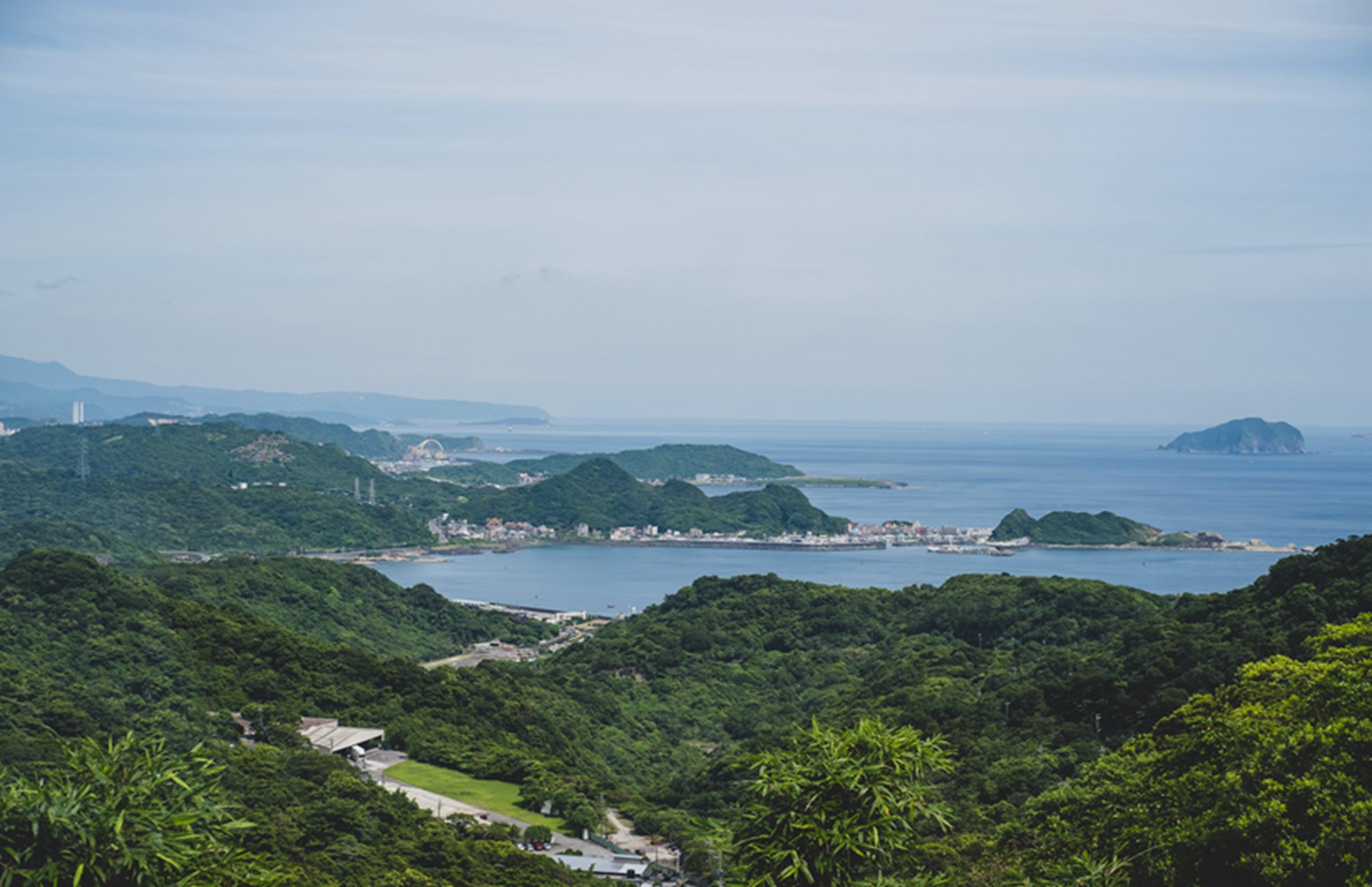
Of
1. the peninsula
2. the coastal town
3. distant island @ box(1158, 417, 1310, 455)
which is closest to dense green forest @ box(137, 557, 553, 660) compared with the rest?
the coastal town

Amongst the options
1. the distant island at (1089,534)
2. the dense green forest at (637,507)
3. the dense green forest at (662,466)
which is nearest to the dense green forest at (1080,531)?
the distant island at (1089,534)

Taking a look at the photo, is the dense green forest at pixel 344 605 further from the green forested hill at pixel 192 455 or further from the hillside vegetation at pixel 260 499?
the green forested hill at pixel 192 455

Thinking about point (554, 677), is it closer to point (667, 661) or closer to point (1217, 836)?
point (667, 661)

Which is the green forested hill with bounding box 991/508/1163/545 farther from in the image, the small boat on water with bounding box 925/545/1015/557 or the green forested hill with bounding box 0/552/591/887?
the green forested hill with bounding box 0/552/591/887

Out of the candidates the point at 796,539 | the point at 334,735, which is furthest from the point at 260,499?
the point at 334,735

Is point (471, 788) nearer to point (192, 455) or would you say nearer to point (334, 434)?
point (192, 455)
